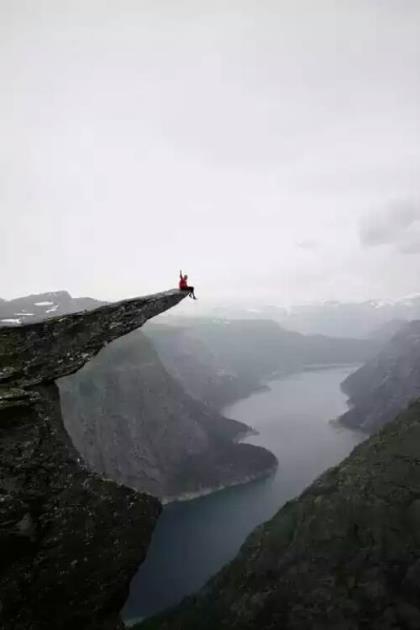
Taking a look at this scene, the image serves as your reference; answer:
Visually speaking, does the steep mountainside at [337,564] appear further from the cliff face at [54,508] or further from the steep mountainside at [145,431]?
the cliff face at [54,508]

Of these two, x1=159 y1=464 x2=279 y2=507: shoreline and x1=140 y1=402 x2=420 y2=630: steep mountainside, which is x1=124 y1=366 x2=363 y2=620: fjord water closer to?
x1=159 y1=464 x2=279 y2=507: shoreline

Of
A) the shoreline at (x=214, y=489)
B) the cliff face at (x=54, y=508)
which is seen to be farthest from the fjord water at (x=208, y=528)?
the cliff face at (x=54, y=508)

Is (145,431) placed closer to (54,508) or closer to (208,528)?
(208,528)

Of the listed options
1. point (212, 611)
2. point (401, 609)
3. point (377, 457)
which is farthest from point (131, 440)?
point (401, 609)

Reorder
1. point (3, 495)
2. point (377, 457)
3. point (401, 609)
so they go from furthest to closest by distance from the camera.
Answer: point (377, 457) < point (401, 609) < point (3, 495)

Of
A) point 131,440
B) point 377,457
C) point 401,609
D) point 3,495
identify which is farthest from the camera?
point 131,440

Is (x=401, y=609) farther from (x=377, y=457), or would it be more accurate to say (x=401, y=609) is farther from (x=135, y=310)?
(x=135, y=310)
